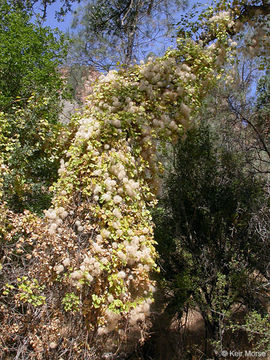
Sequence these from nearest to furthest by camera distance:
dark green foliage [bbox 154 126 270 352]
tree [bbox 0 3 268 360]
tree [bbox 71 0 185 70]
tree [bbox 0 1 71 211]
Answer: tree [bbox 0 3 268 360], tree [bbox 0 1 71 211], dark green foliage [bbox 154 126 270 352], tree [bbox 71 0 185 70]

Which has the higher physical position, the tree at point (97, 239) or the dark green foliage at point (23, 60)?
the dark green foliage at point (23, 60)

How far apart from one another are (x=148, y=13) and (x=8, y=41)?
375 cm

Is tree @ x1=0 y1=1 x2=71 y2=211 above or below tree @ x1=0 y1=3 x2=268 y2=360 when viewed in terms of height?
above

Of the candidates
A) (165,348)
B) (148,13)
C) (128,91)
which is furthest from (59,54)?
(165,348)

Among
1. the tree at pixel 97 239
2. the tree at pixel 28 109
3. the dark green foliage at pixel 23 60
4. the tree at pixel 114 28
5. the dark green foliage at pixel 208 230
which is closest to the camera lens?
the tree at pixel 97 239

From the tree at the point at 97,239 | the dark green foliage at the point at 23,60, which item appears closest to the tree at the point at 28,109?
the dark green foliage at the point at 23,60

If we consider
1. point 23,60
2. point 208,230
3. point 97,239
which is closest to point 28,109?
point 23,60

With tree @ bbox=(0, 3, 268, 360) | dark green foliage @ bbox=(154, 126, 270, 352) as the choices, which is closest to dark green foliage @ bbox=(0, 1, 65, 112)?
tree @ bbox=(0, 3, 268, 360)

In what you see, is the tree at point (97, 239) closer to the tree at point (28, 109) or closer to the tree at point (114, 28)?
the tree at point (28, 109)

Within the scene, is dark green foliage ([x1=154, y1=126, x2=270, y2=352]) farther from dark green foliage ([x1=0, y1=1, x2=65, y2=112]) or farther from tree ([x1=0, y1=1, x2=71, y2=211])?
dark green foliage ([x1=0, y1=1, x2=65, y2=112])

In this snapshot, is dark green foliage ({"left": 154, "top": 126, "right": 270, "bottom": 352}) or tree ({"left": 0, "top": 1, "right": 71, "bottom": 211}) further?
dark green foliage ({"left": 154, "top": 126, "right": 270, "bottom": 352})

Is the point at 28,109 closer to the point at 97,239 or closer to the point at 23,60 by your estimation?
the point at 23,60

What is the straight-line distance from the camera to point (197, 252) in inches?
179

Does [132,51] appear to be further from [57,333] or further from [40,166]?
[57,333]
